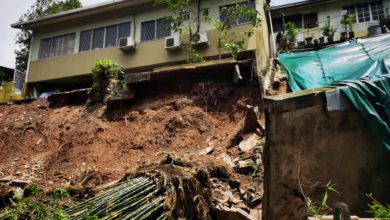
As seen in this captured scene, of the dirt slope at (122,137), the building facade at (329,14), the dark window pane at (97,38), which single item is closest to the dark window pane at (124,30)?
the dark window pane at (97,38)

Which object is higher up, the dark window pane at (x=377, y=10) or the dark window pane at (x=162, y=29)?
the dark window pane at (x=377, y=10)

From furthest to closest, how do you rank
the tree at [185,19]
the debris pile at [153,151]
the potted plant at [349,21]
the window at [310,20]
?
the window at [310,20]
the potted plant at [349,21]
the tree at [185,19]
the debris pile at [153,151]

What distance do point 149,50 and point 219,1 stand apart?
3.71m

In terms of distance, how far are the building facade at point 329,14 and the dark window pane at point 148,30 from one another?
5.64m

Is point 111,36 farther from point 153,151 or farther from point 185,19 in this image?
point 153,151

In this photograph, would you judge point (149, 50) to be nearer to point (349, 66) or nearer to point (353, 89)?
point (349, 66)

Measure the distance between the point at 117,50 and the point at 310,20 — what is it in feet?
30.4

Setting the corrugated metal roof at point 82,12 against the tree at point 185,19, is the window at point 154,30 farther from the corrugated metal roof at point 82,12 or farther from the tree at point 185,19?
the corrugated metal roof at point 82,12

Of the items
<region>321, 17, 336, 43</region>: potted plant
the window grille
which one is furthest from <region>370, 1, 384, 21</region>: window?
the window grille

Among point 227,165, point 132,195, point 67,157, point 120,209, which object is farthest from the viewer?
point 67,157

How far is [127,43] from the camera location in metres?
15.0

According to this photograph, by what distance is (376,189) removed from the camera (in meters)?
4.08

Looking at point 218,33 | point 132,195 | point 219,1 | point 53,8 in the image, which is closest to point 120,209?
point 132,195

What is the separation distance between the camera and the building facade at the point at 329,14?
1518cm
